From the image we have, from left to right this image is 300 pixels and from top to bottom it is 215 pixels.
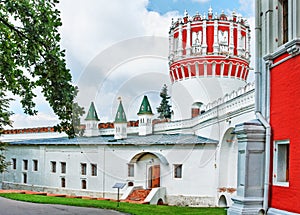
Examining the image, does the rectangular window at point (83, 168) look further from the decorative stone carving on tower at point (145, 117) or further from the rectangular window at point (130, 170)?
the decorative stone carving on tower at point (145, 117)

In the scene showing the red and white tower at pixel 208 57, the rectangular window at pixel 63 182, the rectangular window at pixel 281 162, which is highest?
the red and white tower at pixel 208 57

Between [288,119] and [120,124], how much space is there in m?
19.1

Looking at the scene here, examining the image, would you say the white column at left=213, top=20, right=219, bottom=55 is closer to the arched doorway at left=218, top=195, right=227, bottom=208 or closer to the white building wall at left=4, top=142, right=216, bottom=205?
the white building wall at left=4, top=142, right=216, bottom=205

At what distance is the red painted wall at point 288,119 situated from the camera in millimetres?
7441

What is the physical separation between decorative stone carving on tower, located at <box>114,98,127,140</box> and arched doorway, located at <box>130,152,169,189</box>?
2.64 m

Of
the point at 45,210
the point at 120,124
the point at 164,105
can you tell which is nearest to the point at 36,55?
the point at 45,210

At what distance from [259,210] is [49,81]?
466cm

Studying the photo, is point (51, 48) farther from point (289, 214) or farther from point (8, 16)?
point (289, 214)

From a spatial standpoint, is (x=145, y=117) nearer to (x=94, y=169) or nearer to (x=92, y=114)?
(x=94, y=169)

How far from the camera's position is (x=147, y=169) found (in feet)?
78.0

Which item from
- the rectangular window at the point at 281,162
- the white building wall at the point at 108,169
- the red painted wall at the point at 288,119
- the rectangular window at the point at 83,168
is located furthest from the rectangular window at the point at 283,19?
the rectangular window at the point at 83,168

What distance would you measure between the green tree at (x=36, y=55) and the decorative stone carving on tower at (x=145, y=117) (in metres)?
17.4

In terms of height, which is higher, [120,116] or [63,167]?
[120,116]

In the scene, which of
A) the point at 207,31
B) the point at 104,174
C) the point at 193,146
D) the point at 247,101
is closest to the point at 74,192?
the point at 104,174
